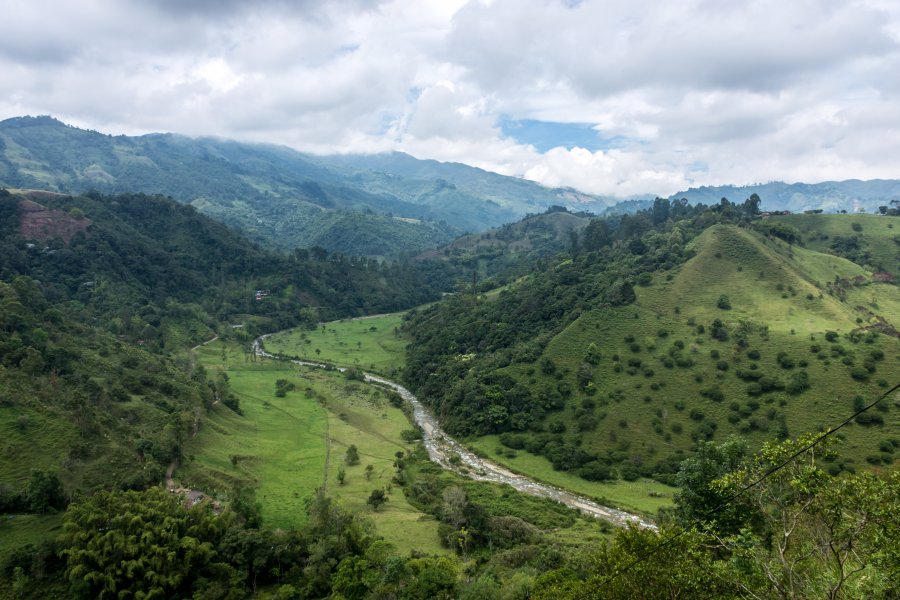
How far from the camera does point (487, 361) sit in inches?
3969

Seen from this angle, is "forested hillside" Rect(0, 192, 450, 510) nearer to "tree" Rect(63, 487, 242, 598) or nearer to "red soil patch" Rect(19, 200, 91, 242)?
"red soil patch" Rect(19, 200, 91, 242)

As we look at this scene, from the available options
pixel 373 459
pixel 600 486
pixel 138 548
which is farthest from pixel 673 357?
pixel 138 548

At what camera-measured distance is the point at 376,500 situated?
59000 millimetres

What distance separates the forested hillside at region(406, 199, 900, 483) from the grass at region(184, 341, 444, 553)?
1558cm

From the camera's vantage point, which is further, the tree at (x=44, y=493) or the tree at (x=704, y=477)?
the tree at (x=44, y=493)

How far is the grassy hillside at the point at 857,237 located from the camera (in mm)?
121438

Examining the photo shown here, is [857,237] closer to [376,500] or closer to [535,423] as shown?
[535,423]

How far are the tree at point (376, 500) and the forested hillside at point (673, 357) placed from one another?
2289cm

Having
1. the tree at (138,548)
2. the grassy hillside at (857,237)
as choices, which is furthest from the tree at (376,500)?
the grassy hillside at (857,237)

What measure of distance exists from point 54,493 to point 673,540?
5007 centimetres

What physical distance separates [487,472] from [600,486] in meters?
15.9

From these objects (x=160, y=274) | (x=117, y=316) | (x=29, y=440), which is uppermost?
(x=160, y=274)

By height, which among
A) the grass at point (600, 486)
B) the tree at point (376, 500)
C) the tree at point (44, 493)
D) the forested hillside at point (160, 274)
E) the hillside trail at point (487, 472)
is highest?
the forested hillside at point (160, 274)

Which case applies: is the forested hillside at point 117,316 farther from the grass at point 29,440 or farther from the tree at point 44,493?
the tree at point 44,493
